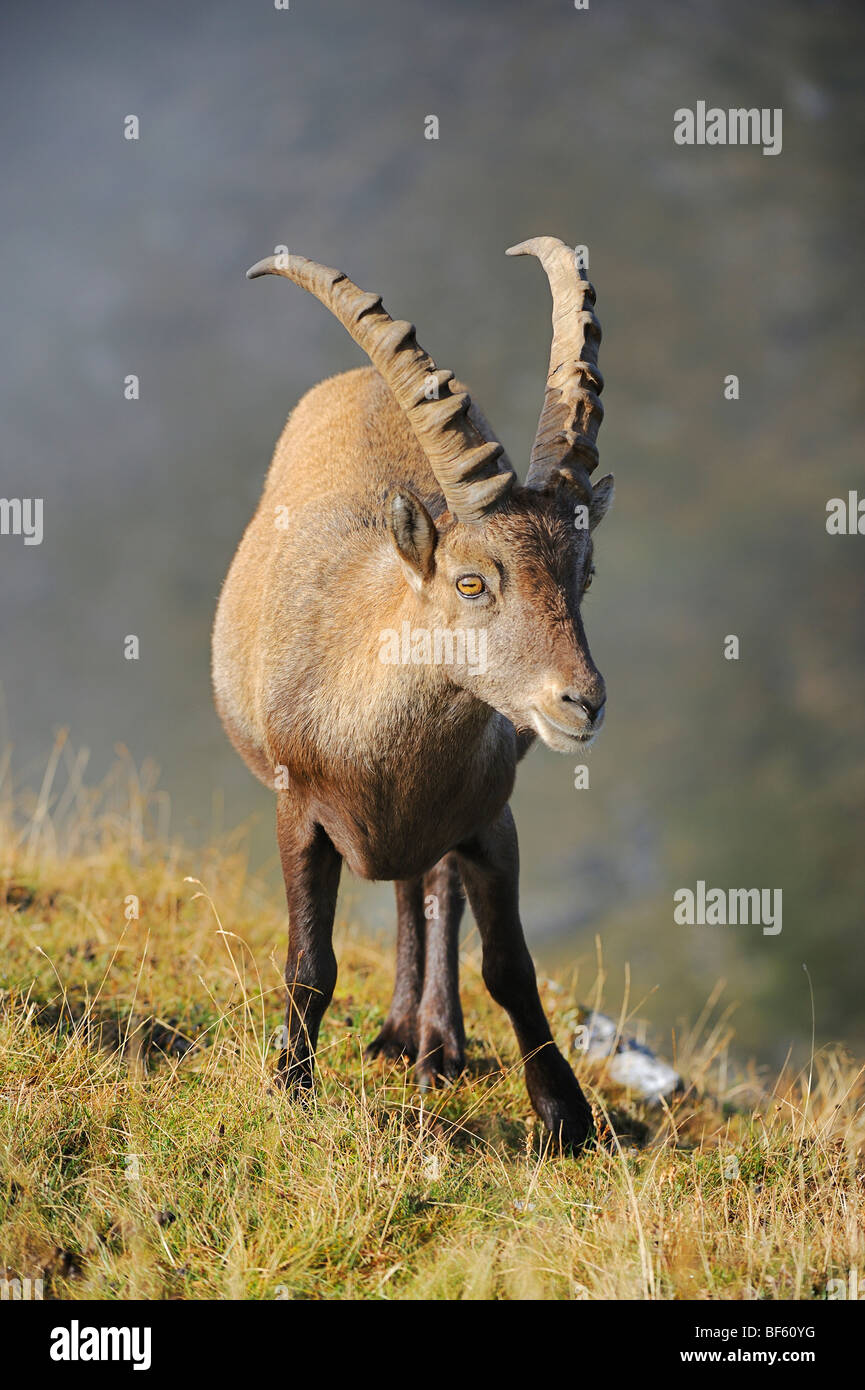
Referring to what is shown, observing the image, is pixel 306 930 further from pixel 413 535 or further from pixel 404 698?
pixel 413 535

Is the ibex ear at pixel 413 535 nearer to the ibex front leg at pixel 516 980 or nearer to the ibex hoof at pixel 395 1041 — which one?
the ibex front leg at pixel 516 980

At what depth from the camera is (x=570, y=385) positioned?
6207mm

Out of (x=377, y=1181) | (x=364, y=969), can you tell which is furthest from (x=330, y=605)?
(x=364, y=969)

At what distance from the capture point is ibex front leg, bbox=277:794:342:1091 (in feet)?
21.7

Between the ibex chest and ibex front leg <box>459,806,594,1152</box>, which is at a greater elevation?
the ibex chest

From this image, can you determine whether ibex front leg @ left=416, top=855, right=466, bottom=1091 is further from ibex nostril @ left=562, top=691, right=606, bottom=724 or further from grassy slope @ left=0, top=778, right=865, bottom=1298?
ibex nostril @ left=562, top=691, right=606, bottom=724

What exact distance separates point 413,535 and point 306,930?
2.25 m

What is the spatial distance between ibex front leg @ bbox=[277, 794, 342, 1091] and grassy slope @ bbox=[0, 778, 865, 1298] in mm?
241

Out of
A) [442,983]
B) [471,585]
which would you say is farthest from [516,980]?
[471,585]

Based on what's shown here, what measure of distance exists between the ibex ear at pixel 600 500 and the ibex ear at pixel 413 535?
2.77 ft

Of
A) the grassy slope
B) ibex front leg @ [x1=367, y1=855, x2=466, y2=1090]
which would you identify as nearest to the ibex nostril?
the grassy slope

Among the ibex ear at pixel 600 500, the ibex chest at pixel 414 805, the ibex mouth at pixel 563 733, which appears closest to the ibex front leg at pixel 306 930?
the ibex chest at pixel 414 805

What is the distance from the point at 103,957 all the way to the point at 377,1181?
3.95 meters

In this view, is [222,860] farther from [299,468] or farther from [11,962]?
[299,468]
